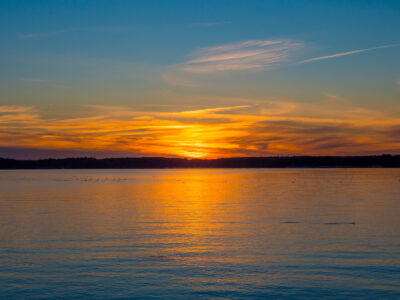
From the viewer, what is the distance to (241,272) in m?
15.8

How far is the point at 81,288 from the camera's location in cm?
1407

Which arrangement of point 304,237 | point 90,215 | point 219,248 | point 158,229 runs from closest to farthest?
point 219,248, point 304,237, point 158,229, point 90,215

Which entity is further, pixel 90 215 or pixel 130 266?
pixel 90 215

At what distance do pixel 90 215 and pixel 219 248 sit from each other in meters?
14.8

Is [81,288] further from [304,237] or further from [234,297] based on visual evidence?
Result: [304,237]

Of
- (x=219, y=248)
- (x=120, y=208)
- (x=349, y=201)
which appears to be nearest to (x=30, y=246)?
(x=219, y=248)

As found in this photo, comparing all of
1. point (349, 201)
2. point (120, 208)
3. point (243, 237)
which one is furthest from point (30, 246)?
point (349, 201)

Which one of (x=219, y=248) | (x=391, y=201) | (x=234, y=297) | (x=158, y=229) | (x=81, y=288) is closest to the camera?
(x=234, y=297)

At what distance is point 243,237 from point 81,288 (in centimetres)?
1032

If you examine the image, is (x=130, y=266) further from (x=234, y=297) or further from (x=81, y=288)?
(x=234, y=297)

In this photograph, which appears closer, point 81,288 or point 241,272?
point 81,288

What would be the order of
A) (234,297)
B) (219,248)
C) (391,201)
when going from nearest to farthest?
(234,297), (219,248), (391,201)

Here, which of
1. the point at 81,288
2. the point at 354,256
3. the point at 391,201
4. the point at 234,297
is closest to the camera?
the point at 234,297

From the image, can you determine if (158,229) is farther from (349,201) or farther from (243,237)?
(349,201)
